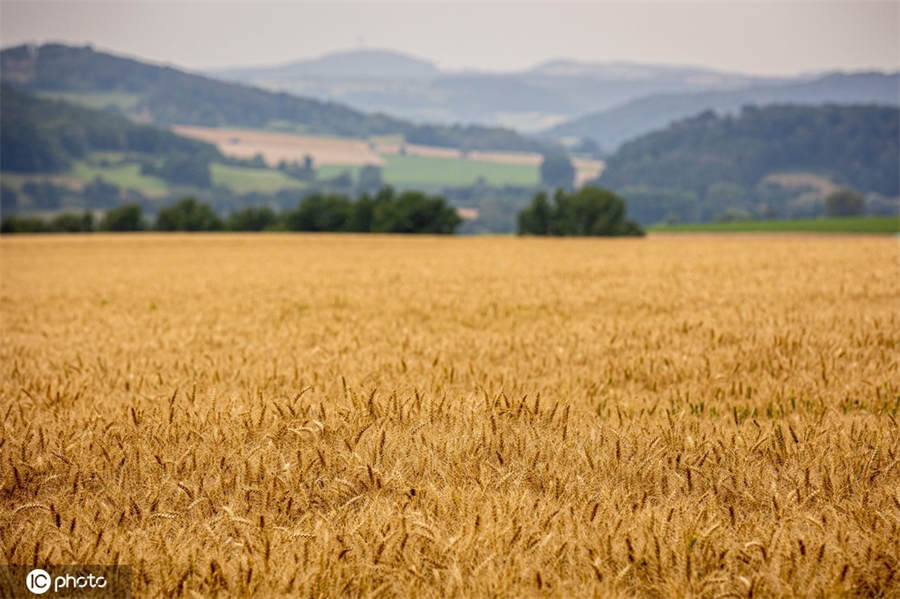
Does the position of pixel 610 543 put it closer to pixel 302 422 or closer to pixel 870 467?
pixel 870 467

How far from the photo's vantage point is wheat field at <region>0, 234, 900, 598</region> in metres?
2.95

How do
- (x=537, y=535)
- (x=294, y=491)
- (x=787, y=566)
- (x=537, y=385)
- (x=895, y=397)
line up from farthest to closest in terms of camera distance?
(x=537, y=385), (x=895, y=397), (x=294, y=491), (x=537, y=535), (x=787, y=566)

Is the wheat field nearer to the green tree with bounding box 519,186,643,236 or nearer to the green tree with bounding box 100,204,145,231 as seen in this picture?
the green tree with bounding box 519,186,643,236

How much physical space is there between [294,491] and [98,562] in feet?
3.58

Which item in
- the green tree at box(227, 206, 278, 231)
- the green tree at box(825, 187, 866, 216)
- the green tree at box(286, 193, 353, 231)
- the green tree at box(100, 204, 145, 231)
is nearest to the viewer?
the green tree at box(286, 193, 353, 231)

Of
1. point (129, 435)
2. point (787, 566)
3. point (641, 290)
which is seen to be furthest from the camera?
point (641, 290)

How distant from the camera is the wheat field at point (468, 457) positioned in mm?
2947

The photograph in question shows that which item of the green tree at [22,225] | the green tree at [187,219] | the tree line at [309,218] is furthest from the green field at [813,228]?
the green tree at [22,225]

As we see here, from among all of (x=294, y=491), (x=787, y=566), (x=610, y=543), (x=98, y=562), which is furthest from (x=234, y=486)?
(x=787, y=566)

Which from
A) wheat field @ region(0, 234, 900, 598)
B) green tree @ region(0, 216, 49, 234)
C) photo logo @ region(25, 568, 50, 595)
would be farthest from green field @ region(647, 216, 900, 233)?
photo logo @ region(25, 568, 50, 595)

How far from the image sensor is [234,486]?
3.94m

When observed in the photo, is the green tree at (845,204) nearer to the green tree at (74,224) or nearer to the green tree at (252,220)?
the green tree at (252,220)

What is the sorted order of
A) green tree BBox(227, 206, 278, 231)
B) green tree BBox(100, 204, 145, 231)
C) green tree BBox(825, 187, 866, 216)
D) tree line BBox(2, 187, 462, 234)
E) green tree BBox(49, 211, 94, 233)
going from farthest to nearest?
green tree BBox(825, 187, 866, 216) < green tree BBox(49, 211, 94, 233) < green tree BBox(227, 206, 278, 231) < green tree BBox(100, 204, 145, 231) < tree line BBox(2, 187, 462, 234)

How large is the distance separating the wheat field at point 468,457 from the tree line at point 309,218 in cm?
8149
